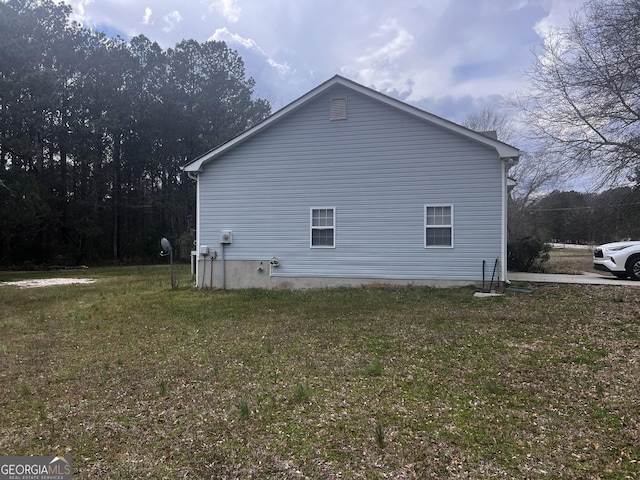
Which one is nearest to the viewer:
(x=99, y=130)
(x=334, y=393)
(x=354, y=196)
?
(x=334, y=393)

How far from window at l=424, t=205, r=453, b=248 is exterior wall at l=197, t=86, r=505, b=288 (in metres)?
0.13

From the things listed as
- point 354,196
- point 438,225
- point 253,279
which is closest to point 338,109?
point 354,196

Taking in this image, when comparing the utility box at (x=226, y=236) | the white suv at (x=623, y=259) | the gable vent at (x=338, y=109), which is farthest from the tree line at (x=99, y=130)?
the white suv at (x=623, y=259)

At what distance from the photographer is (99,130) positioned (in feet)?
86.3

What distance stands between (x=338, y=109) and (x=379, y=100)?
1.09 meters

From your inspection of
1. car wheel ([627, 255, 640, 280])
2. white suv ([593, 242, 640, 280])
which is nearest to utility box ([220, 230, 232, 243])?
white suv ([593, 242, 640, 280])

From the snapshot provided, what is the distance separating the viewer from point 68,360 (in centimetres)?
535

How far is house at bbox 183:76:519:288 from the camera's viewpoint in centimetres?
1008

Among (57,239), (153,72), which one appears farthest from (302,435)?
(153,72)

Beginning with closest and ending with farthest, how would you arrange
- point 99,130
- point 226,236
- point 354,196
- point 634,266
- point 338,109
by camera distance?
1. point 354,196
2. point 338,109
3. point 634,266
4. point 226,236
5. point 99,130

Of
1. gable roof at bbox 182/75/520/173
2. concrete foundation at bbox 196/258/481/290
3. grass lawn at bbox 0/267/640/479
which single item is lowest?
grass lawn at bbox 0/267/640/479

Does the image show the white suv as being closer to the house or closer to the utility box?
the house

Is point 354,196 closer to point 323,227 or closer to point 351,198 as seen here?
point 351,198

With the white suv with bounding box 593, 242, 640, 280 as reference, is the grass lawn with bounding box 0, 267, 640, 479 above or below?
below
